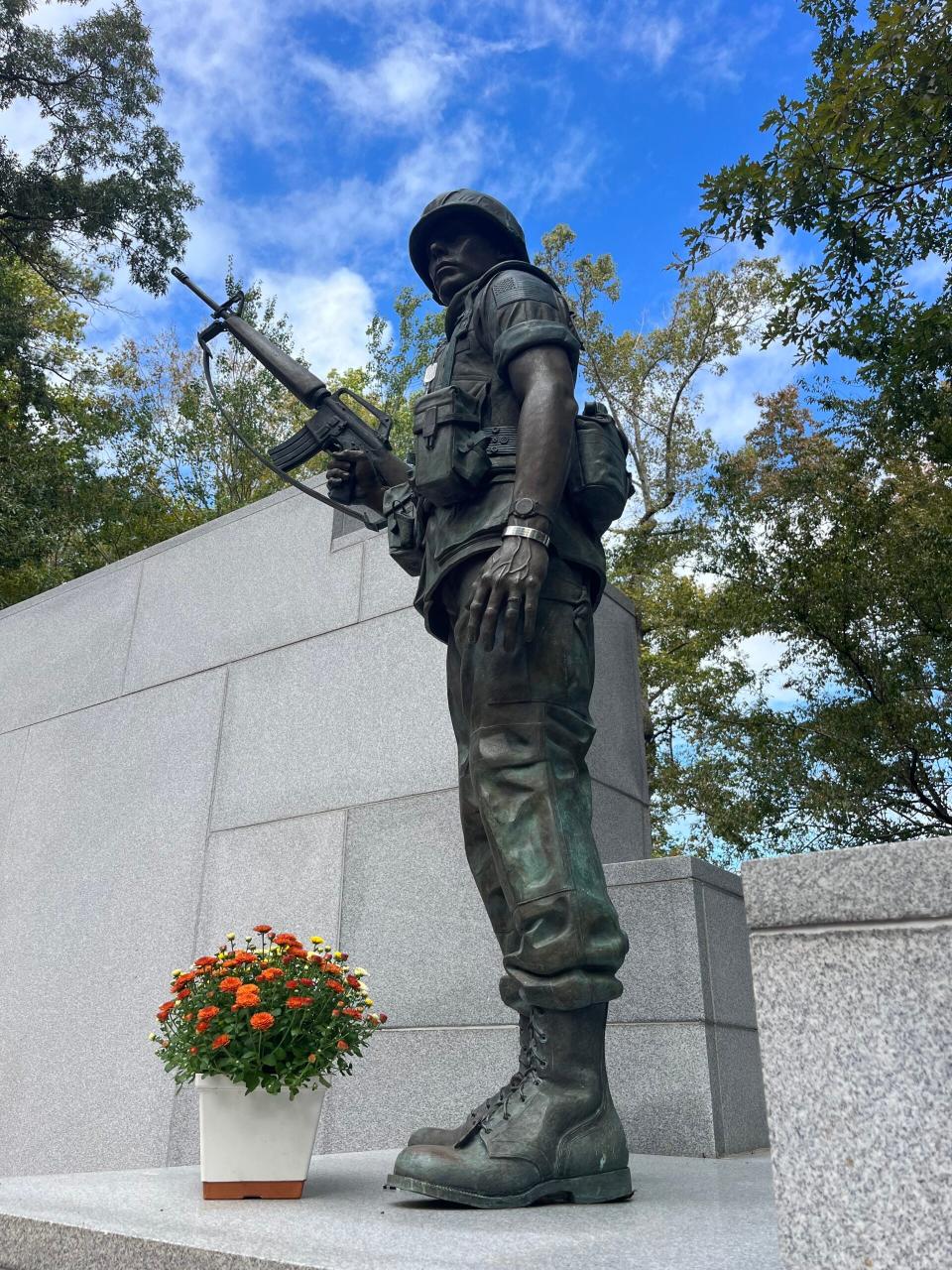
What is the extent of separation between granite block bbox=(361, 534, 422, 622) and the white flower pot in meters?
2.99

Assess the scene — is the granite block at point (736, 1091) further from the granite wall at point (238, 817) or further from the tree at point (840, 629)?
the tree at point (840, 629)

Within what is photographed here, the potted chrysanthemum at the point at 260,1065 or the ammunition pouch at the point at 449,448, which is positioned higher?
the ammunition pouch at the point at 449,448

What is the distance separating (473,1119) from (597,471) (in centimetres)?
158

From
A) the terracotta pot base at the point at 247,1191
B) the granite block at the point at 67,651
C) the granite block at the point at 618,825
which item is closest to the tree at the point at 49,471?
the granite block at the point at 67,651

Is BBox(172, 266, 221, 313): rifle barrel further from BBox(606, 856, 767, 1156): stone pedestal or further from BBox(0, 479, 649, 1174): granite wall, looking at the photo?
BBox(606, 856, 767, 1156): stone pedestal

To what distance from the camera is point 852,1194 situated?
1197 millimetres

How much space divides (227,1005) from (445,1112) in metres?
1.82

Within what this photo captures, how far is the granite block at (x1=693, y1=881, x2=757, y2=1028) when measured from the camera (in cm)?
376

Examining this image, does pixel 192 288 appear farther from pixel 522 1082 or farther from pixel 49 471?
pixel 49 471

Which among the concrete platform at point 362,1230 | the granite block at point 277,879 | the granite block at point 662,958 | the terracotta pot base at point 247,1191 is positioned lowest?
the concrete platform at point 362,1230

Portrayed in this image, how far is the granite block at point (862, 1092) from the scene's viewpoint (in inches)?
46.2

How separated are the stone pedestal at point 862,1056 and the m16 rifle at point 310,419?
2375 millimetres

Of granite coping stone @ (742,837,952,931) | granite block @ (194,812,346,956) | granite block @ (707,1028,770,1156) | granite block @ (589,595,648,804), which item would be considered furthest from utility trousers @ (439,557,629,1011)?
granite block @ (194,812,346,956)

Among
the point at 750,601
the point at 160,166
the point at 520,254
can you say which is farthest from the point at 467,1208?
the point at 160,166
